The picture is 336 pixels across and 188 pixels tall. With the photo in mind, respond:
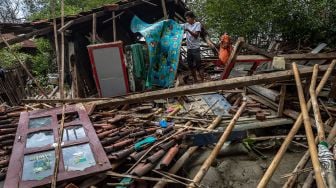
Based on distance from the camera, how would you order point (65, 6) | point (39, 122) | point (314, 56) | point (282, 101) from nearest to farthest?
point (39, 122)
point (282, 101)
point (314, 56)
point (65, 6)

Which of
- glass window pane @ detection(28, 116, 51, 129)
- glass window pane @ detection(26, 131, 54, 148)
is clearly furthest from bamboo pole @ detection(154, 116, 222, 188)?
glass window pane @ detection(28, 116, 51, 129)

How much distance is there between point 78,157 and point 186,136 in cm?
150

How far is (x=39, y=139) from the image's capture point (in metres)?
4.36

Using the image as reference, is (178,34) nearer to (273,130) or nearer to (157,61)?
(157,61)

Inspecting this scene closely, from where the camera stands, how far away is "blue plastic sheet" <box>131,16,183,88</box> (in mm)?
8320

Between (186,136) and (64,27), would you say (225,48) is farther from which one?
(186,136)

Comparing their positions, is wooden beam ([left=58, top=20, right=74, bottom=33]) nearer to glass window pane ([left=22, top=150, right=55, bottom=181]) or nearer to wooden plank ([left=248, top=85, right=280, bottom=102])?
glass window pane ([left=22, top=150, right=55, bottom=181])

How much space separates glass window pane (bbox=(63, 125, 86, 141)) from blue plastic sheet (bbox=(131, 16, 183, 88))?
386 cm

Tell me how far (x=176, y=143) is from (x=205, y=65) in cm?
655

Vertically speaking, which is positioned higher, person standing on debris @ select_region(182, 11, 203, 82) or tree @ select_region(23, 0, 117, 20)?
tree @ select_region(23, 0, 117, 20)

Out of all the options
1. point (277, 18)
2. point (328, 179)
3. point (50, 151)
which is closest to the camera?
point (328, 179)

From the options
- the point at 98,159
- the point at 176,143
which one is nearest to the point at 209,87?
the point at 176,143

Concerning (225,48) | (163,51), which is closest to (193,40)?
(163,51)

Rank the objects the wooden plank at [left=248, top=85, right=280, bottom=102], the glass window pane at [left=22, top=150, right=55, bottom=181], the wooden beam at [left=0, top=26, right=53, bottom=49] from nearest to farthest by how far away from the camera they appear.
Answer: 1. the glass window pane at [left=22, top=150, right=55, bottom=181]
2. the wooden plank at [left=248, top=85, right=280, bottom=102]
3. the wooden beam at [left=0, top=26, right=53, bottom=49]
